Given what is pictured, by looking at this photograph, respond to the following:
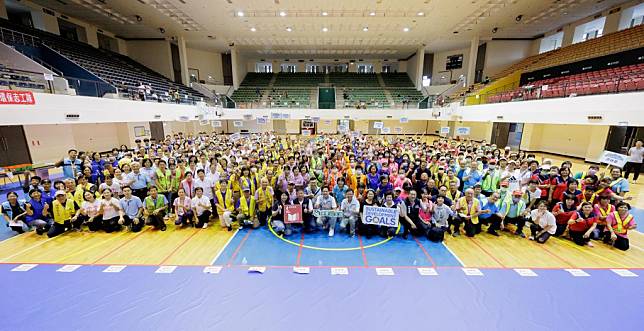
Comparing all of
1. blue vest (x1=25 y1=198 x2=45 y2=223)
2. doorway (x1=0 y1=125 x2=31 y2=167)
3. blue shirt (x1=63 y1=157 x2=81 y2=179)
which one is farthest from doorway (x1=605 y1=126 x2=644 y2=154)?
doorway (x1=0 y1=125 x2=31 y2=167)

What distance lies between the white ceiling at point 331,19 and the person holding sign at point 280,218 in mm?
14787

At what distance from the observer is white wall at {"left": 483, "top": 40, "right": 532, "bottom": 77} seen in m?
26.0

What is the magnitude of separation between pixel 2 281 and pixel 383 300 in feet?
22.6

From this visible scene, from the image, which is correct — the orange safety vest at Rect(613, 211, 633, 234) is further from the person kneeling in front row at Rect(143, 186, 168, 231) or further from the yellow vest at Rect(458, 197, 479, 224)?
the person kneeling in front row at Rect(143, 186, 168, 231)

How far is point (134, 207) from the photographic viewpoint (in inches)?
263

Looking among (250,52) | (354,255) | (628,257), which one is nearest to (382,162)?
(354,255)

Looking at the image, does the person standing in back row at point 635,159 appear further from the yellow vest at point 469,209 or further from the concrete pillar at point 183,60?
the concrete pillar at point 183,60

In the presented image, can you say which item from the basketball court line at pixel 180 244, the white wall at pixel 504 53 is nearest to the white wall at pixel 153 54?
the basketball court line at pixel 180 244

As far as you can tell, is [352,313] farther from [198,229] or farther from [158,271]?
[198,229]

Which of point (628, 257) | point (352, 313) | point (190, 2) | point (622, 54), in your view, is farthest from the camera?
point (190, 2)

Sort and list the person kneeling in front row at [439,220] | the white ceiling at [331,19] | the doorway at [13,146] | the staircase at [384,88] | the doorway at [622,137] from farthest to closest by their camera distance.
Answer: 1. the staircase at [384,88]
2. the white ceiling at [331,19]
3. the doorway at [622,137]
4. the doorway at [13,146]
5. the person kneeling in front row at [439,220]

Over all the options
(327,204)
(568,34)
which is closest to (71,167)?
(327,204)

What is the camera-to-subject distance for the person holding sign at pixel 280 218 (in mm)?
6410

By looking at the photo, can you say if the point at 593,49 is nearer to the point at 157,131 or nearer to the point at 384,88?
the point at 384,88
